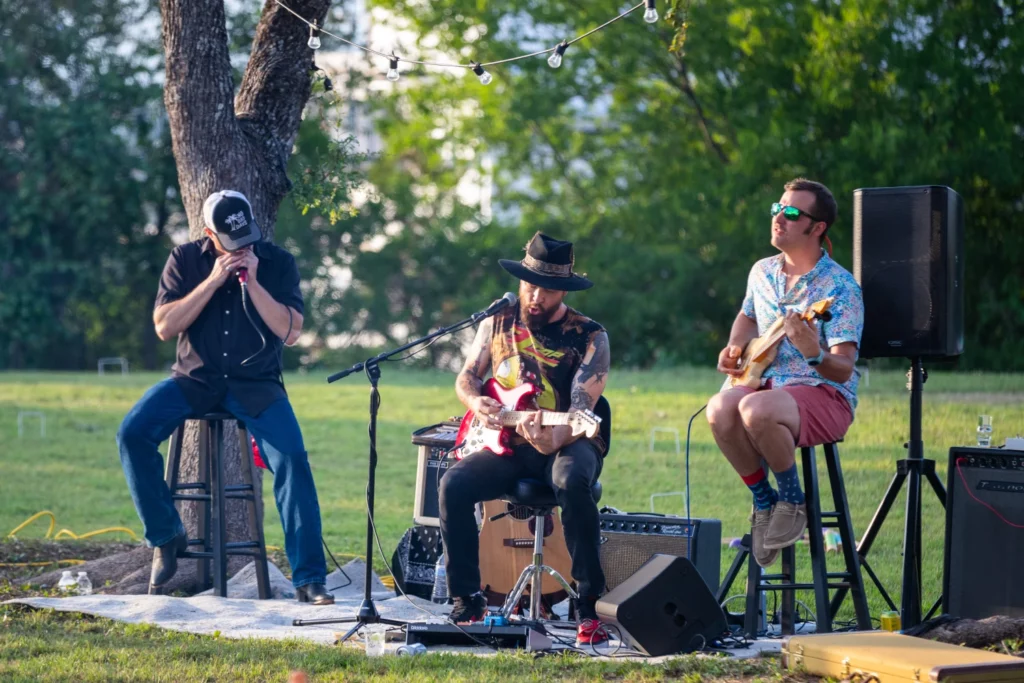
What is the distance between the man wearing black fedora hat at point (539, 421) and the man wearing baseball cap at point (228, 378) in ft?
2.97

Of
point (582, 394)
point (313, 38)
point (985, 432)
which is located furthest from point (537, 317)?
point (313, 38)

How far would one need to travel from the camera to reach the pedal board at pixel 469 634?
4.83 meters

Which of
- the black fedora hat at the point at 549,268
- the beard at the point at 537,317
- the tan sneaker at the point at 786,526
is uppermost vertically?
the black fedora hat at the point at 549,268

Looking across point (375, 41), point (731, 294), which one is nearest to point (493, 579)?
point (731, 294)

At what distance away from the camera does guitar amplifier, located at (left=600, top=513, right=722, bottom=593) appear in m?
5.59

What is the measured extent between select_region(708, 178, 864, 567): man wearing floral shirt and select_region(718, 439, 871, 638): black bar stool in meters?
0.06

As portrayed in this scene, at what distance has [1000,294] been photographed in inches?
748

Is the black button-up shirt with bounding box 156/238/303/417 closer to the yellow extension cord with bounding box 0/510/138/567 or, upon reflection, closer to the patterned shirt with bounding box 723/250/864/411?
the yellow extension cord with bounding box 0/510/138/567

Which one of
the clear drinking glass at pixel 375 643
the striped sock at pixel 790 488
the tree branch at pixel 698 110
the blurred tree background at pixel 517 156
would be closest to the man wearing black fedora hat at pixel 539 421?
the clear drinking glass at pixel 375 643

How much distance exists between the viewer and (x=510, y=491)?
5.30 meters

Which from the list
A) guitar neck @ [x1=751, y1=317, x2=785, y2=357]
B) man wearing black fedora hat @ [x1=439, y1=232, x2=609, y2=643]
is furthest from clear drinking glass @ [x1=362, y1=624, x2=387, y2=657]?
guitar neck @ [x1=751, y1=317, x2=785, y2=357]

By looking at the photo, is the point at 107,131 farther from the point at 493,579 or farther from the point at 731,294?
the point at 493,579

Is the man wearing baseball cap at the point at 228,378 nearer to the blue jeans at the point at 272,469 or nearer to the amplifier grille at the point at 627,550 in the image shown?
the blue jeans at the point at 272,469

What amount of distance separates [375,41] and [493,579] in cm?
2416
